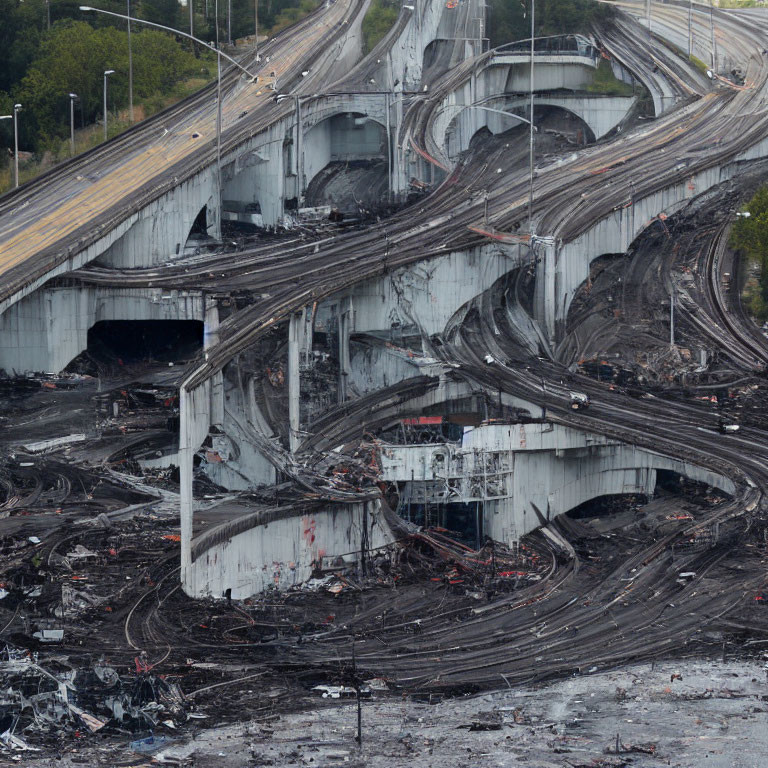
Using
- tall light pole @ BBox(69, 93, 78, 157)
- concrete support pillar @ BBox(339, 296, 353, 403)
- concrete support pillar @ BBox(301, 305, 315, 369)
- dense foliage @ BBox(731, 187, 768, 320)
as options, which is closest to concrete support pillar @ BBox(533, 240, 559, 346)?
dense foliage @ BBox(731, 187, 768, 320)

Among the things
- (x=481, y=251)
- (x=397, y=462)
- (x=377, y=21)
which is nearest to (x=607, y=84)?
(x=377, y=21)

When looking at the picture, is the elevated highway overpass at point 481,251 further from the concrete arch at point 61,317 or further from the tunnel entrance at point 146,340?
the tunnel entrance at point 146,340

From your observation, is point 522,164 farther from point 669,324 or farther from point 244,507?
point 244,507

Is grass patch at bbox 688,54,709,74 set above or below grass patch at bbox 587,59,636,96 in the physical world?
above

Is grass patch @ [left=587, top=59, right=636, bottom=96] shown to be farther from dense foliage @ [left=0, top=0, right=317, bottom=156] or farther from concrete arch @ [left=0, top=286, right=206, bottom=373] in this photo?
concrete arch @ [left=0, top=286, right=206, bottom=373]

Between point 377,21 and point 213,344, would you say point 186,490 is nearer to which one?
point 213,344

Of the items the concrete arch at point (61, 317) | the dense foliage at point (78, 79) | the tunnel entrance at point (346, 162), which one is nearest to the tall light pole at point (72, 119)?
the dense foliage at point (78, 79)
